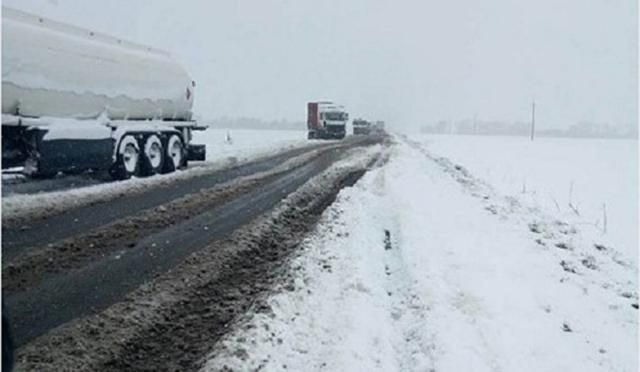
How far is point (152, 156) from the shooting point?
1534cm

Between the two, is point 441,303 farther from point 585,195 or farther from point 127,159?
point 585,195

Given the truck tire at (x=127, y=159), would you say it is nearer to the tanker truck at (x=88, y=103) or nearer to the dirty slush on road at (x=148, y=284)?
the tanker truck at (x=88, y=103)

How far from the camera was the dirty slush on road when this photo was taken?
156 inches

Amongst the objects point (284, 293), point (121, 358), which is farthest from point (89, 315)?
point (284, 293)

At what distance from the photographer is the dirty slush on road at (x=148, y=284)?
13.0ft

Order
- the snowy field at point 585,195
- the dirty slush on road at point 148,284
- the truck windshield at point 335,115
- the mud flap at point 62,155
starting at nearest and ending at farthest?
the dirty slush on road at point 148,284 → the mud flap at point 62,155 → the snowy field at point 585,195 → the truck windshield at point 335,115

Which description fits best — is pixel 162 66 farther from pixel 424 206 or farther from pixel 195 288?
pixel 195 288

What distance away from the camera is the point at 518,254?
7723 mm

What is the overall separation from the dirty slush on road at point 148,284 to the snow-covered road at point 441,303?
338 millimetres

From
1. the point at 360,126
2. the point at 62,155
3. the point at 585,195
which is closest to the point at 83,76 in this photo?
the point at 62,155

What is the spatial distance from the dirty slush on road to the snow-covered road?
0.34 meters

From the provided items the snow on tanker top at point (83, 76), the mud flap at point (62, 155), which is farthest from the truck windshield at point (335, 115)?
the mud flap at point (62, 155)

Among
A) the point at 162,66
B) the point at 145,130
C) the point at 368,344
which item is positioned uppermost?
the point at 162,66

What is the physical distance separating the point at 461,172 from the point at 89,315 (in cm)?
1691
